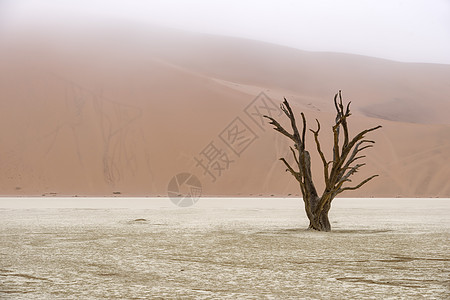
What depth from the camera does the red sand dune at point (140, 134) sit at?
1666 inches

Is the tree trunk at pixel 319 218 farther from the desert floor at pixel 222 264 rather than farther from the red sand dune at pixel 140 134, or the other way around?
the red sand dune at pixel 140 134

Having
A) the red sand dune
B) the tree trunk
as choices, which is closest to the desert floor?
the tree trunk

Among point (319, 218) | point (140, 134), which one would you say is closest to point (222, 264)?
point (319, 218)

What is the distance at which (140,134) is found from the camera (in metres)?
45.4

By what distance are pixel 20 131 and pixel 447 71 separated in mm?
68665

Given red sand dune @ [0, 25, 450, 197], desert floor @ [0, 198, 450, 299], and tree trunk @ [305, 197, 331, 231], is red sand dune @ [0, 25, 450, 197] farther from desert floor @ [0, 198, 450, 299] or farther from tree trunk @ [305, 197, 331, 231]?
desert floor @ [0, 198, 450, 299]

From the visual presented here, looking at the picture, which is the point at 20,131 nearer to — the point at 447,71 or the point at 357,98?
the point at 357,98

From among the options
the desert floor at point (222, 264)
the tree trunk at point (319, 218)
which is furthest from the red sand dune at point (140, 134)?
the desert floor at point (222, 264)

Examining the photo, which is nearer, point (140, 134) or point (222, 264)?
point (222, 264)

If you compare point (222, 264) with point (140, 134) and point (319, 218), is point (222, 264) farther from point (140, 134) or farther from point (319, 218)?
point (140, 134)

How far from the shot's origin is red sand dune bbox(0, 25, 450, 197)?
42.3 m

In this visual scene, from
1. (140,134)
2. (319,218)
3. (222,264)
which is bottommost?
(222,264)

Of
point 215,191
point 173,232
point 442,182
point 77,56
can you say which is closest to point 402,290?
point 173,232

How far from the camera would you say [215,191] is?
1629 inches
